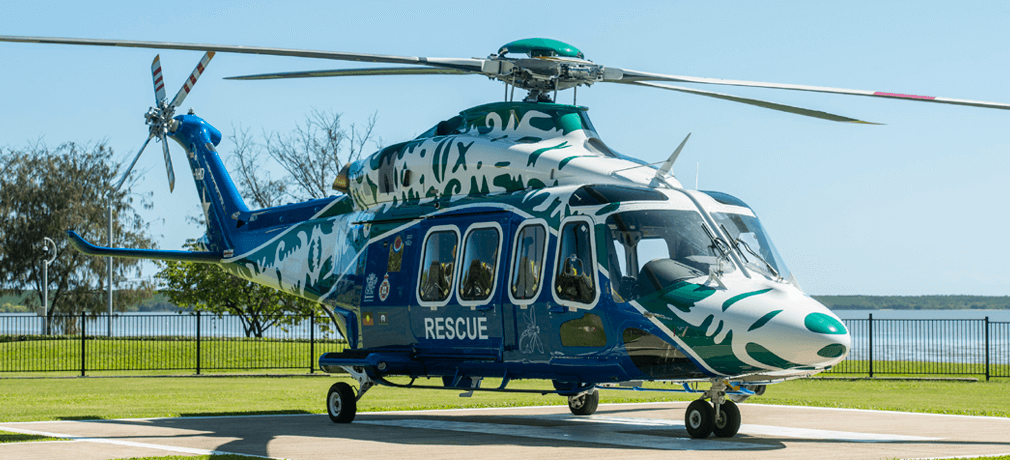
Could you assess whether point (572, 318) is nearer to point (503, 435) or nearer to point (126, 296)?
point (503, 435)

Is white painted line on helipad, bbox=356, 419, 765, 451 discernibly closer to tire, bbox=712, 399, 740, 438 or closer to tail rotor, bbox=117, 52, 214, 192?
tire, bbox=712, 399, 740, 438

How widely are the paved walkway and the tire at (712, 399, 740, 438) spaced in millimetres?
168

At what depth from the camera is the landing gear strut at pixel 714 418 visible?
11.6 metres

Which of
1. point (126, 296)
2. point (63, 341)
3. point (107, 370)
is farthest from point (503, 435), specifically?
point (126, 296)

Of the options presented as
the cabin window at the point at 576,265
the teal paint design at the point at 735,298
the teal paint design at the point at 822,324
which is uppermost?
the cabin window at the point at 576,265

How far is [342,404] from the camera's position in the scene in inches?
560

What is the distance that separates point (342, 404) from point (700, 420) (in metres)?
4.86

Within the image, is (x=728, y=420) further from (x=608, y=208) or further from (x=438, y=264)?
(x=438, y=264)

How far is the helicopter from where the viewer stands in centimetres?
1078

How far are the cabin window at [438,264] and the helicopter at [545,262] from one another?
0.02 meters

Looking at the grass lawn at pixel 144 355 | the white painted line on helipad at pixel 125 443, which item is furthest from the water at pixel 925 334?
the grass lawn at pixel 144 355

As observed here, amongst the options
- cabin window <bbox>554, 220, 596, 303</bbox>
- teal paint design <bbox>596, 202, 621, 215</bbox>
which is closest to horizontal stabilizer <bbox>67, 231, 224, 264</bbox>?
cabin window <bbox>554, 220, 596, 303</bbox>

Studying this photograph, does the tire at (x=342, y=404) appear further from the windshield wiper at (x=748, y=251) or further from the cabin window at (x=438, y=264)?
the windshield wiper at (x=748, y=251)

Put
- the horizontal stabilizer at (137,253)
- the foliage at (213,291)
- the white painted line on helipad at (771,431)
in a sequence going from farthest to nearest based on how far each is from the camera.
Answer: the foliage at (213,291), the horizontal stabilizer at (137,253), the white painted line on helipad at (771,431)
